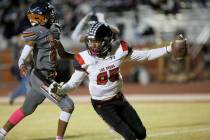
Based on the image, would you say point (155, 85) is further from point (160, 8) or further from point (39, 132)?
point (39, 132)

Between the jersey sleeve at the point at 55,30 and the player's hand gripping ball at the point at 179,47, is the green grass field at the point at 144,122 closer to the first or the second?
the jersey sleeve at the point at 55,30

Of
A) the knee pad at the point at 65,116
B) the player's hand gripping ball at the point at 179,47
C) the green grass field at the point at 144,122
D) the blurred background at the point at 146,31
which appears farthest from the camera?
the blurred background at the point at 146,31

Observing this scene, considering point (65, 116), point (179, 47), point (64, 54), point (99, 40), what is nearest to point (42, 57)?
point (64, 54)

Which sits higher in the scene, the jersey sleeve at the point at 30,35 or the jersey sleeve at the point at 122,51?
the jersey sleeve at the point at 122,51

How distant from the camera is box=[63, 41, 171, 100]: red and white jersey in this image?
7.23 metres

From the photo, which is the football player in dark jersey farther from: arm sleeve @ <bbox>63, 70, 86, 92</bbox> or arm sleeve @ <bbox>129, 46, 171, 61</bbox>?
arm sleeve @ <bbox>129, 46, 171, 61</bbox>

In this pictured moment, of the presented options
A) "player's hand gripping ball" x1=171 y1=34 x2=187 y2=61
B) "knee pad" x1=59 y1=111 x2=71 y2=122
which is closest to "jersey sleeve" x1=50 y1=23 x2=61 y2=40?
"knee pad" x1=59 y1=111 x2=71 y2=122

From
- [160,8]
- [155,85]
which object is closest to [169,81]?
[155,85]

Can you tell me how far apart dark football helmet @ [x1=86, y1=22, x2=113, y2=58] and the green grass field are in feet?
7.73

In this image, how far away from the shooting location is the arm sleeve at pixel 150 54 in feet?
23.8

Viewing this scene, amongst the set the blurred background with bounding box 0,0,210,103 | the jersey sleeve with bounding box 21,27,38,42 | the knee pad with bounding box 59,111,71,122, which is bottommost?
the blurred background with bounding box 0,0,210,103

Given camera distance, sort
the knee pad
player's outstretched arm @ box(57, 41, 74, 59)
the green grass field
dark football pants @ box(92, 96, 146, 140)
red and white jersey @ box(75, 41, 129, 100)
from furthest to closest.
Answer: the green grass field < the knee pad < player's outstretched arm @ box(57, 41, 74, 59) < red and white jersey @ box(75, 41, 129, 100) < dark football pants @ box(92, 96, 146, 140)

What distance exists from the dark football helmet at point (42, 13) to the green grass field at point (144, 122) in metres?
1.96

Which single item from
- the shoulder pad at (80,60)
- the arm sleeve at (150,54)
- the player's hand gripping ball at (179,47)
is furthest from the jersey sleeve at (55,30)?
the player's hand gripping ball at (179,47)
